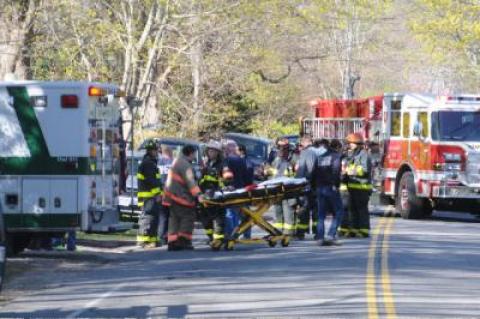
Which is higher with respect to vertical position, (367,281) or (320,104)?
(320,104)

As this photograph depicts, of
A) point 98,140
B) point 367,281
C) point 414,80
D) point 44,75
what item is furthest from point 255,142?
point 414,80

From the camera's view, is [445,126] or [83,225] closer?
[83,225]

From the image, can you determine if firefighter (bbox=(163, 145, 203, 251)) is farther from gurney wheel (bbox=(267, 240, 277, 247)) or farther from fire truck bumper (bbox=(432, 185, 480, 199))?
fire truck bumper (bbox=(432, 185, 480, 199))

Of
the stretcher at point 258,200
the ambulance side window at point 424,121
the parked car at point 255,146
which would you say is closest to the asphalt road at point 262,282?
the stretcher at point 258,200

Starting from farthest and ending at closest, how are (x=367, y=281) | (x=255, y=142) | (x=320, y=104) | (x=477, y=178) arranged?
(x=255, y=142), (x=320, y=104), (x=477, y=178), (x=367, y=281)

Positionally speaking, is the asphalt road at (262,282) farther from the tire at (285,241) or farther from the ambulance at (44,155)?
the ambulance at (44,155)

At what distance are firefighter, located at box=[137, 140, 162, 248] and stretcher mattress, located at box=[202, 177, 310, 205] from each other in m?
1.68

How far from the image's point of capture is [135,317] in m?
13.2

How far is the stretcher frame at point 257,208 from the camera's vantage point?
2144 centimetres

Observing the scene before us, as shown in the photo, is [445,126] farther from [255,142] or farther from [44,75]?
[255,142]

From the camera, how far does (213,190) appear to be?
2212 centimetres

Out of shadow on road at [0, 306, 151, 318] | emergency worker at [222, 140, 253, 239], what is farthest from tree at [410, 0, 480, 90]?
shadow on road at [0, 306, 151, 318]

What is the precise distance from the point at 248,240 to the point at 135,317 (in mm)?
9351

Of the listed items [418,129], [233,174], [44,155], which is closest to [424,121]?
[418,129]
